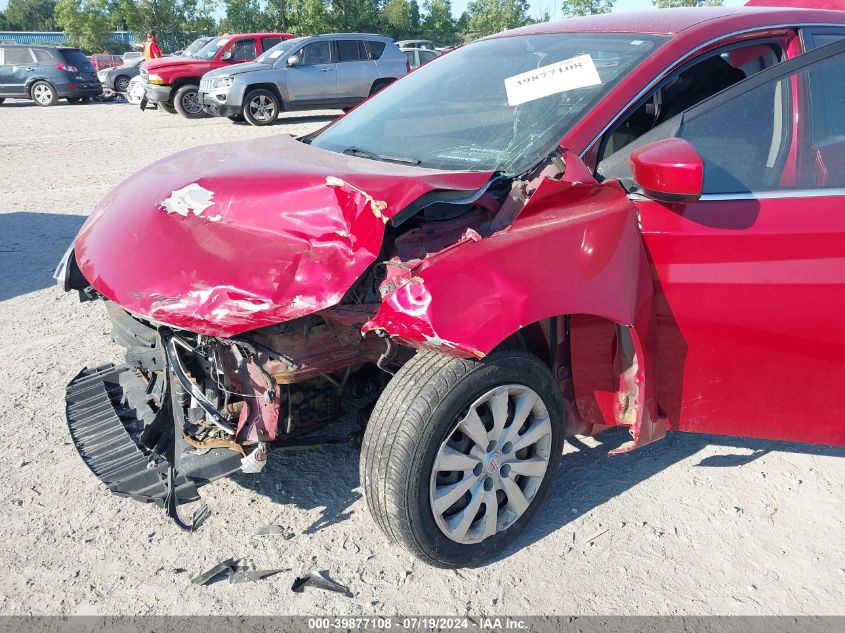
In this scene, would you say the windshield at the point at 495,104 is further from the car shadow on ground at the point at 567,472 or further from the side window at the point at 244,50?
the side window at the point at 244,50

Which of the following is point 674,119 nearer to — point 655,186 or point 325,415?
point 655,186

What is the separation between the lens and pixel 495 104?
3.09 m

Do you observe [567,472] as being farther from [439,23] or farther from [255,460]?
[439,23]

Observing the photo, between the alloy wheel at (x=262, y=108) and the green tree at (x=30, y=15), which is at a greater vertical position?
the green tree at (x=30, y=15)

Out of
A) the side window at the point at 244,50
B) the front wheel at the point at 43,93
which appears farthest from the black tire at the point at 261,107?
the front wheel at the point at 43,93

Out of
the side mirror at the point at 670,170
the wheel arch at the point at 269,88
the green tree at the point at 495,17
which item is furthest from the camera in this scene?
the green tree at the point at 495,17

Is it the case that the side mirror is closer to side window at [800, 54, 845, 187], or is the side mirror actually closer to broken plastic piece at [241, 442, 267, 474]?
side window at [800, 54, 845, 187]

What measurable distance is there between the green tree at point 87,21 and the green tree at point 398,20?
16955 millimetres

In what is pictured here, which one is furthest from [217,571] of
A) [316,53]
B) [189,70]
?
[189,70]

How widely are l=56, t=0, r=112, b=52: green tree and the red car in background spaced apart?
3061 centimetres

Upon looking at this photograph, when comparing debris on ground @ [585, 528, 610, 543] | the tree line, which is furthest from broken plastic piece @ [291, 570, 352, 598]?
the tree line

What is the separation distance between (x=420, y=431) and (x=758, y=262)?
133cm

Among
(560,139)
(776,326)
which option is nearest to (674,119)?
(560,139)

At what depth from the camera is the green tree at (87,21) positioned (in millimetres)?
42031
